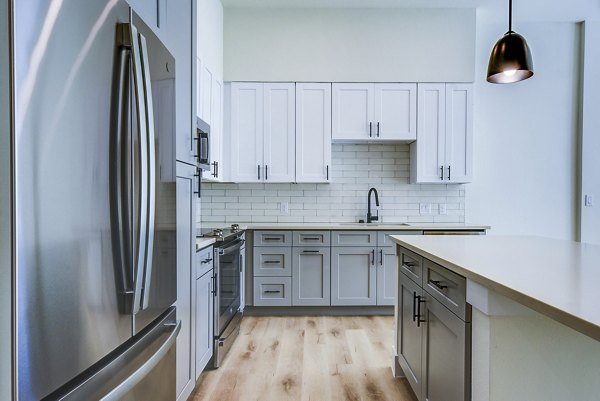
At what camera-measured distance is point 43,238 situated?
0.73 meters

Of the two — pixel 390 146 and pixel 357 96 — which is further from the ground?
pixel 357 96

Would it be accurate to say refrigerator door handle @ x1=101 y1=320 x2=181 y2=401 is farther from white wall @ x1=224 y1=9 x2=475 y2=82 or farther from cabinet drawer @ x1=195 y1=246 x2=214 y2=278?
white wall @ x1=224 y1=9 x2=475 y2=82

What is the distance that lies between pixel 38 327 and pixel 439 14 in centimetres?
437

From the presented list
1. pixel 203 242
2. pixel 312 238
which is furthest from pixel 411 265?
pixel 312 238

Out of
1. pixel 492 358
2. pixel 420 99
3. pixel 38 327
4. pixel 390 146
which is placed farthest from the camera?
pixel 390 146

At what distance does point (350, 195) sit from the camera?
420 cm

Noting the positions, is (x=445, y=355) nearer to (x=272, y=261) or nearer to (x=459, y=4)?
(x=272, y=261)

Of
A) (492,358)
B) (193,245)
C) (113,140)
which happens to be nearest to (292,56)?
(193,245)

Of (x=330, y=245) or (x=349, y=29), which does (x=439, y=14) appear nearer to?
(x=349, y=29)

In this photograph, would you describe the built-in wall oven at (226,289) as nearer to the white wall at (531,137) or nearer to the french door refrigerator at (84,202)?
the french door refrigerator at (84,202)

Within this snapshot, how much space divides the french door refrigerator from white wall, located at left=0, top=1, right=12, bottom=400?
0.01m

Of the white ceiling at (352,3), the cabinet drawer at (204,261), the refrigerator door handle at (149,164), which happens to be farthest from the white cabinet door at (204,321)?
the white ceiling at (352,3)

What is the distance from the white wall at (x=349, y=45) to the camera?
3.86 meters

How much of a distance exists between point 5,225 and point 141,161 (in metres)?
0.45
